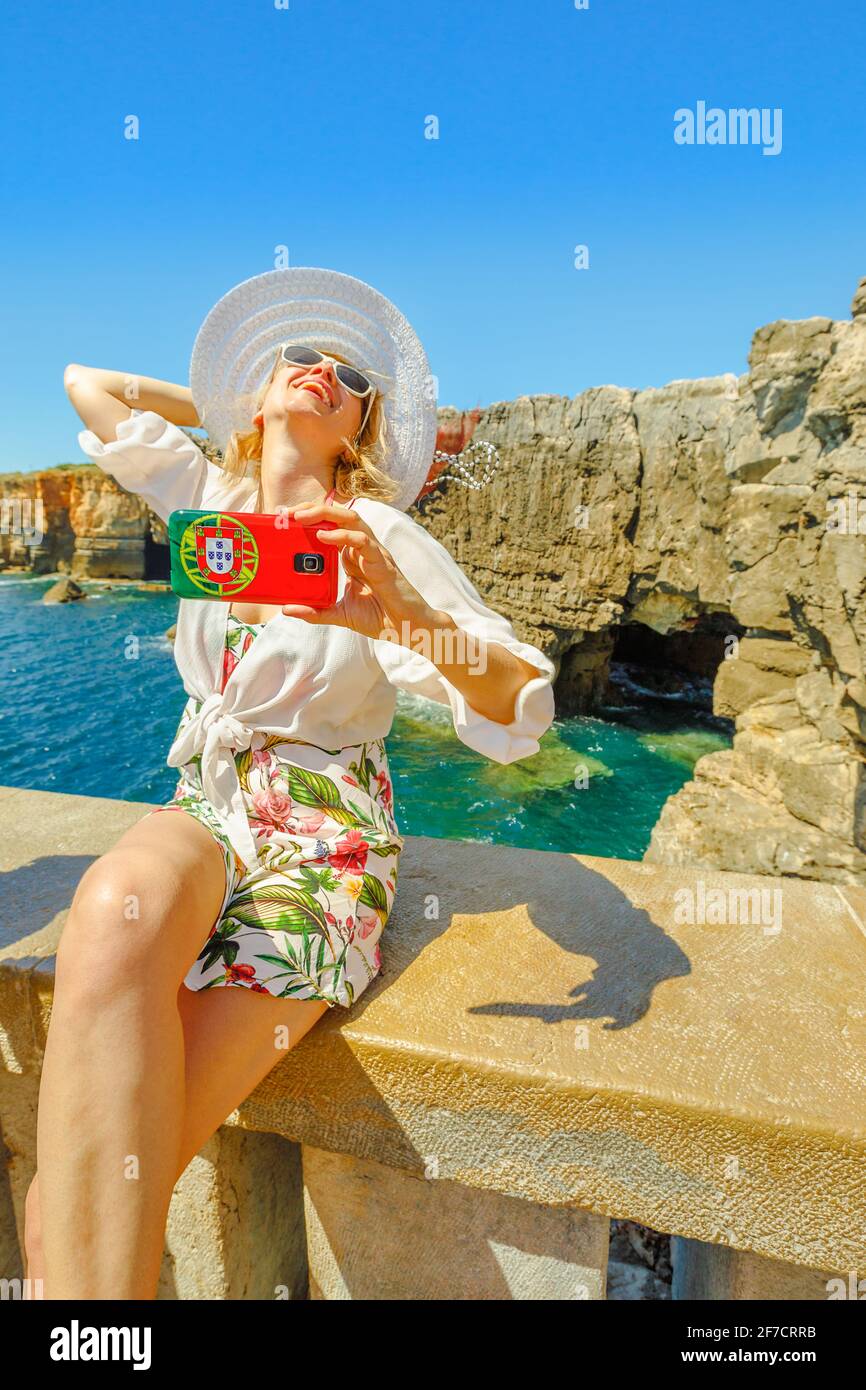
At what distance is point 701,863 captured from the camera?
838cm

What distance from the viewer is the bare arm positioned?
1.55m

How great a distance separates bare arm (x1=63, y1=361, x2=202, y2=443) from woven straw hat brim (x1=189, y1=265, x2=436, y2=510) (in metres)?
0.05

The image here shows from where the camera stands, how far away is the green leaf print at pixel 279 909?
1.13 metres

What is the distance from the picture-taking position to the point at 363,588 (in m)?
1.16

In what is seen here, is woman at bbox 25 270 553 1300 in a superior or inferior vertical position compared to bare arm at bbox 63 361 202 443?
inferior

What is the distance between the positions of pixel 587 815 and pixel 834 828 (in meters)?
5.96

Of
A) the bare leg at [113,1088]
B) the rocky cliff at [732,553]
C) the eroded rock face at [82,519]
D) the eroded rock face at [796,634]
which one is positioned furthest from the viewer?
the eroded rock face at [82,519]

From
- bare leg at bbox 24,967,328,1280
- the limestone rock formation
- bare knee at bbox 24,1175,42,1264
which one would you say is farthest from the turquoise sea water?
the limestone rock formation

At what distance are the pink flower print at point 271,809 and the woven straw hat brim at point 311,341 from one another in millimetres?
713

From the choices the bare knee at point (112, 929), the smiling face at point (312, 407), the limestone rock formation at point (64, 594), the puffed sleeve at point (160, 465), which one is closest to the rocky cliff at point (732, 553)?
the smiling face at point (312, 407)

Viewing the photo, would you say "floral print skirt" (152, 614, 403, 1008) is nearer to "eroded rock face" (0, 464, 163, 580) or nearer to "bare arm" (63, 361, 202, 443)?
"bare arm" (63, 361, 202, 443)

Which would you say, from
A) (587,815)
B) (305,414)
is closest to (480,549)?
(587,815)

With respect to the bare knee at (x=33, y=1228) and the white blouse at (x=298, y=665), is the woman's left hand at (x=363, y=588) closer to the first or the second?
the white blouse at (x=298, y=665)
